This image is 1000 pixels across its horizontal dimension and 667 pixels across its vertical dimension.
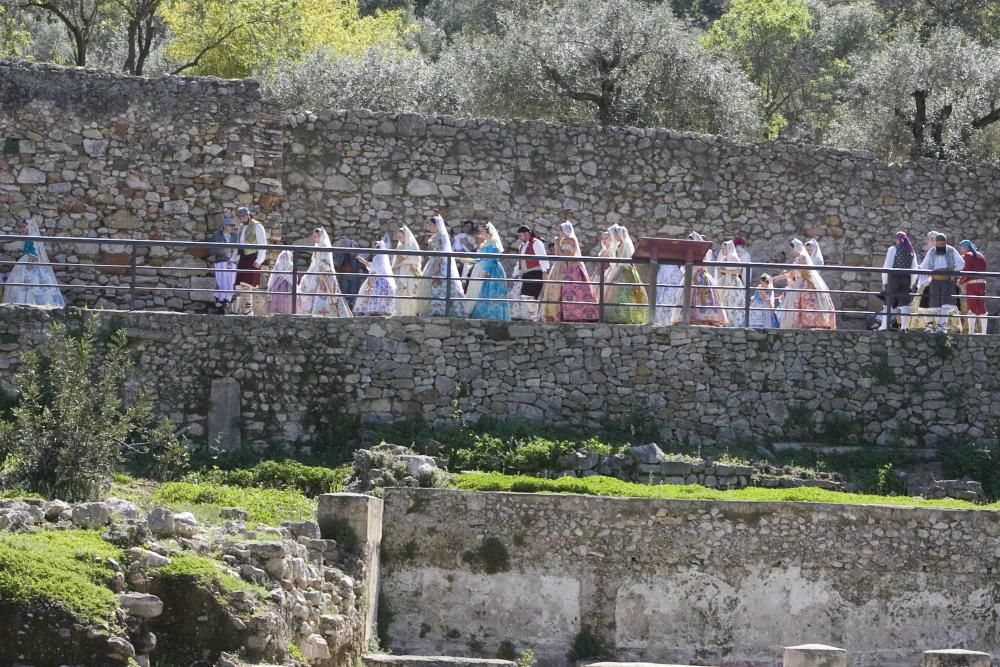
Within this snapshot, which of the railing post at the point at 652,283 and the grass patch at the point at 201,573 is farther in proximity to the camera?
the railing post at the point at 652,283

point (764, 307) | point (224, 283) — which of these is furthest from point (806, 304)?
point (224, 283)

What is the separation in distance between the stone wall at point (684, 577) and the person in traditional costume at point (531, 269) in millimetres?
4678

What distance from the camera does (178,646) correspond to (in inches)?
495

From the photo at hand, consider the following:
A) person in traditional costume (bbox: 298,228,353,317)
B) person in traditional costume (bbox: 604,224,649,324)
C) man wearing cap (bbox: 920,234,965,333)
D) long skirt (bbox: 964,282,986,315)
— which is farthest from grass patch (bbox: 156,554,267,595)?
long skirt (bbox: 964,282,986,315)

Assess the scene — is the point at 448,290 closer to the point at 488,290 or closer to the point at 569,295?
the point at 488,290

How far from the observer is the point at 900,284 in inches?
913

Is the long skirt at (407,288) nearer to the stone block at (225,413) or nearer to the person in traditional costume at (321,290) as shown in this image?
the person in traditional costume at (321,290)

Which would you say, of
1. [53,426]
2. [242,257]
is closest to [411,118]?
[242,257]

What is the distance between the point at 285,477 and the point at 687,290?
537 centimetres

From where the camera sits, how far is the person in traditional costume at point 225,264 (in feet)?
74.8

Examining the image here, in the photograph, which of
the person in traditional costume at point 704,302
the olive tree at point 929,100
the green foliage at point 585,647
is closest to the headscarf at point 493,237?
the person in traditional costume at point 704,302

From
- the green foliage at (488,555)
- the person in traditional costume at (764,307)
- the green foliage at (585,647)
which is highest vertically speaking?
the person in traditional costume at (764,307)

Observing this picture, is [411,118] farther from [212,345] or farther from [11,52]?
[11,52]

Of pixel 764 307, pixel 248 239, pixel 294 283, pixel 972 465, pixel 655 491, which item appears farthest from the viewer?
pixel 248 239
